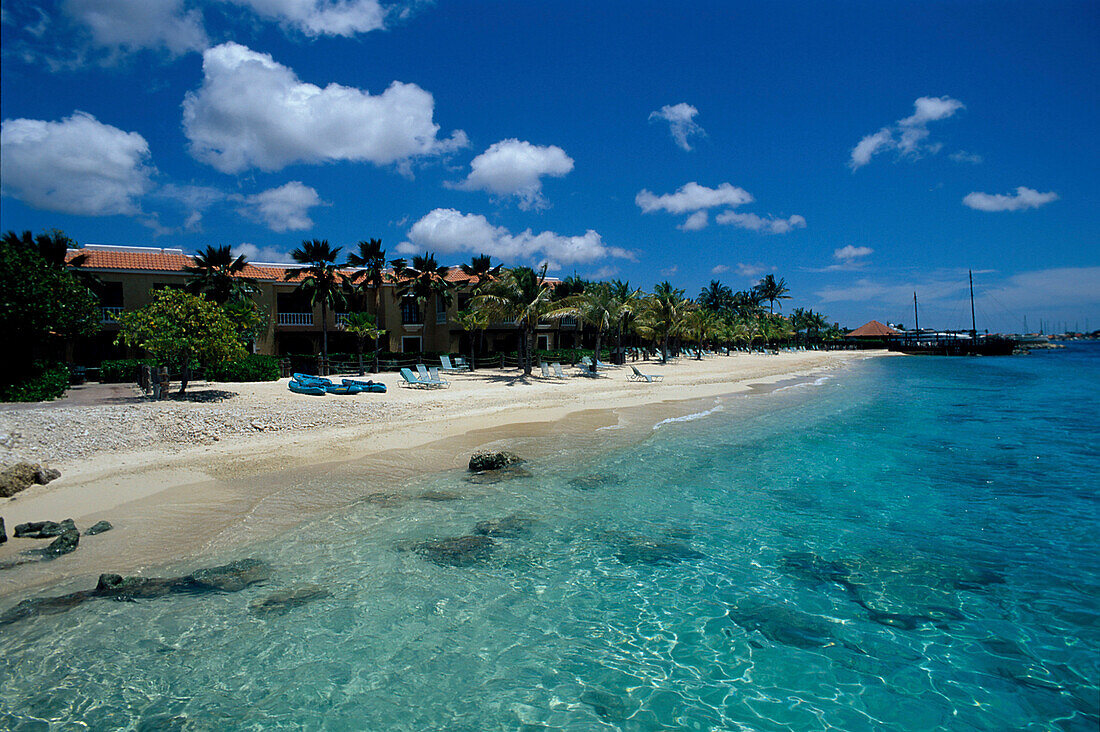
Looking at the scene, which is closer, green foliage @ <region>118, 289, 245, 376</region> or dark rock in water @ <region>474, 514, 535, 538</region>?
dark rock in water @ <region>474, 514, 535, 538</region>

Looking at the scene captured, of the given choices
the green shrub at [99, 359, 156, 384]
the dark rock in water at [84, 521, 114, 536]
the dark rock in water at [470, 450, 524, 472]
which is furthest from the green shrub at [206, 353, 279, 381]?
the dark rock in water at [84, 521, 114, 536]

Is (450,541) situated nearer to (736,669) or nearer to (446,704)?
(446,704)

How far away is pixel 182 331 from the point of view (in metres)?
17.6

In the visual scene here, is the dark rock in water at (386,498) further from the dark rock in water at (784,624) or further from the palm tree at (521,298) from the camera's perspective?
the palm tree at (521,298)

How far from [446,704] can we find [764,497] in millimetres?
7587

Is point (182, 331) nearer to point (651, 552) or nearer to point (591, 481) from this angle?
point (591, 481)

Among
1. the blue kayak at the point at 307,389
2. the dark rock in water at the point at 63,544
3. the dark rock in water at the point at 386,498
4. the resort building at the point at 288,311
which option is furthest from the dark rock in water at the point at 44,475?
the resort building at the point at 288,311

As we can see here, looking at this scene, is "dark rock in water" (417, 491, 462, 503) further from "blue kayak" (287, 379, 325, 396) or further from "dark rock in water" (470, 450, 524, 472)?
"blue kayak" (287, 379, 325, 396)

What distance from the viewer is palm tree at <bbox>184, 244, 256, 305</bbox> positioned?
94.0 feet

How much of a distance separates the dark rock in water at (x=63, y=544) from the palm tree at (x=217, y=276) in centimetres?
2386

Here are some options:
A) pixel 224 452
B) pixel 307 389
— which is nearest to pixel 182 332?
pixel 307 389

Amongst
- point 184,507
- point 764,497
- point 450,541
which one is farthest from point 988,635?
point 184,507

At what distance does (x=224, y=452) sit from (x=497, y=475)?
21.8 ft

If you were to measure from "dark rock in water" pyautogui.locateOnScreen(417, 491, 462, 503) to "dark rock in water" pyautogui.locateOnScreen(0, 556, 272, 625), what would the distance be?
3.25m
